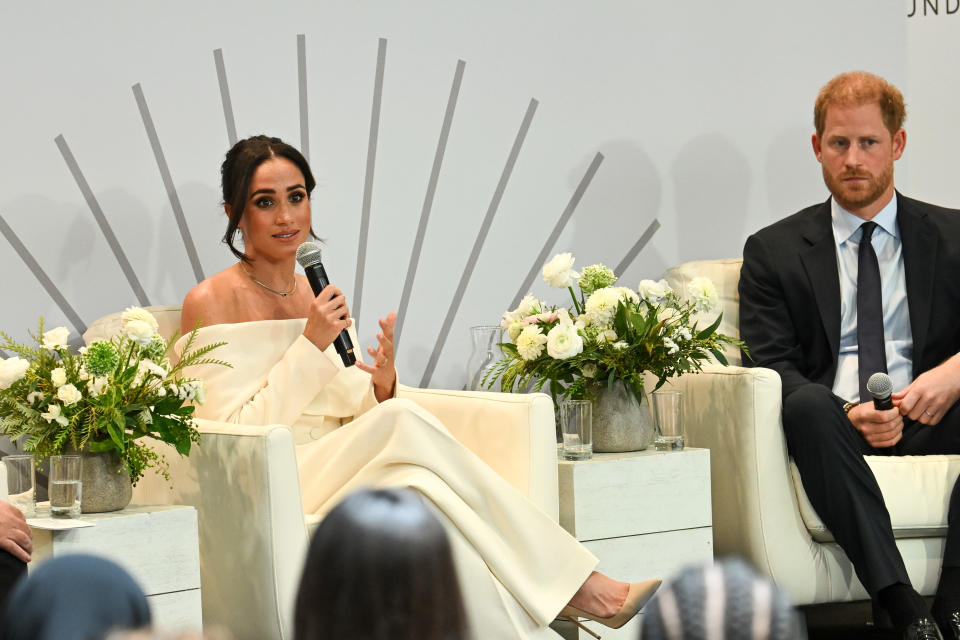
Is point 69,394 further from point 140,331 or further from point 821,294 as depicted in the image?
point 821,294

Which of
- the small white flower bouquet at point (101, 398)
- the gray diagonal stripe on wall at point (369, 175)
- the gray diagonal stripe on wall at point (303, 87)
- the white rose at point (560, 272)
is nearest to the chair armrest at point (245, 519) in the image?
the small white flower bouquet at point (101, 398)

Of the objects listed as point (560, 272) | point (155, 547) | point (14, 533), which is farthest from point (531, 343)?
point (14, 533)

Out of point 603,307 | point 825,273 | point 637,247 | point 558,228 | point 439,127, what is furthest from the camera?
point 637,247

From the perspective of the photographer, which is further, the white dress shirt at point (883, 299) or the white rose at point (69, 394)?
the white dress shirt at point (883, 299)

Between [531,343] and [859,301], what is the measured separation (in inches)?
38.4

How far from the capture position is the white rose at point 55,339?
241cm

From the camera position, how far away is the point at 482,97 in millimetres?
3832

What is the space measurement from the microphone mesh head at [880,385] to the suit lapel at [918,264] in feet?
1.13

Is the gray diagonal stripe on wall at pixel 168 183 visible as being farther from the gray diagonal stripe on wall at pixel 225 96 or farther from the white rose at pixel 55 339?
the white rose at pixel 55 339

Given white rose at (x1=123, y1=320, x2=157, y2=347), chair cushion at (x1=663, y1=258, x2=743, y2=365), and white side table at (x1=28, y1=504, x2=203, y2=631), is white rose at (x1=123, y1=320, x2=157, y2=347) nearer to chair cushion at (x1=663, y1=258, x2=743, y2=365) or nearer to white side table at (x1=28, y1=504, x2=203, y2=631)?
white side table at (x1=28, y1=504, x2=203, y2=631)

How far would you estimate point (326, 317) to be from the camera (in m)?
2.79

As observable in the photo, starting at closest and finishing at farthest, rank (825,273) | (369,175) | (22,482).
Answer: (22,482)
(825,273)
(369,175)

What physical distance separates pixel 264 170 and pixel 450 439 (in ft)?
3.05

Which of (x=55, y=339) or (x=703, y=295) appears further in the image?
(x=703, y=295)
